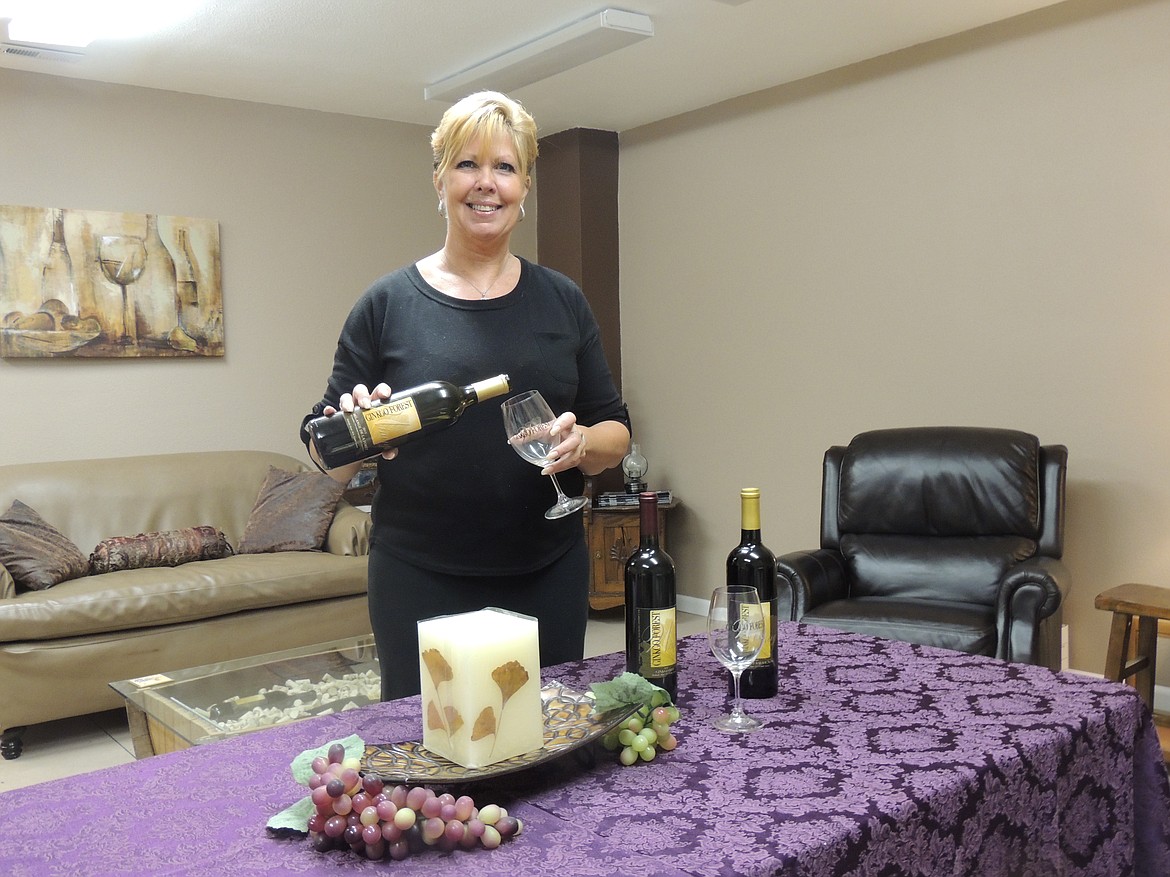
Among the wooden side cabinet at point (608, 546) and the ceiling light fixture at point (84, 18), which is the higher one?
the ceiling light fixture at point (84, 18)

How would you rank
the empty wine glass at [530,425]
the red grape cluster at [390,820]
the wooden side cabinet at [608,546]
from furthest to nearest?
the wooden side cabinet at [608,546], the empty wine glass at [530,425], the red grape cluster at [390,820]

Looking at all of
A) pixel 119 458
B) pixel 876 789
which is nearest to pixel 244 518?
pixel 119 458

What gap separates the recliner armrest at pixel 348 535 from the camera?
4.54m

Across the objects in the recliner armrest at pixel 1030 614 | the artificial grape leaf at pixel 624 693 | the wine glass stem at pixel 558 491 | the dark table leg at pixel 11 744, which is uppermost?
the wine glass stem at pixel 558 491

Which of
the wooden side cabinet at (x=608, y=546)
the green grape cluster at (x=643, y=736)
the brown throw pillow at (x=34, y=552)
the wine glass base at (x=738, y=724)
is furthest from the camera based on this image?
the wooden side cabinet at (x=608, y=546)

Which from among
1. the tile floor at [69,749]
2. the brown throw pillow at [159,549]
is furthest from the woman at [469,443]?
the brown throw pillow at [159,549]

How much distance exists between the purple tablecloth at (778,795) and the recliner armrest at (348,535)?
3073 mm

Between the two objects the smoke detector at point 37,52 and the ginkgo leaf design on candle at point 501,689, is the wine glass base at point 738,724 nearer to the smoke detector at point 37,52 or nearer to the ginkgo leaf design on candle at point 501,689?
the ginkgo leaf design on candle at point 501,689

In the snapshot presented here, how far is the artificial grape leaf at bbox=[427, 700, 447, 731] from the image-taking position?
3.85ft

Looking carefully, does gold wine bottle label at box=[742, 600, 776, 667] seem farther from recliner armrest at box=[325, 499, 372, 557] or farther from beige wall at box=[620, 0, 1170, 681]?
recliner armrest at box=[325, 499, 372, 557]

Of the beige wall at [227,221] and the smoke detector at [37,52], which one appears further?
the beige wall at [227,221]

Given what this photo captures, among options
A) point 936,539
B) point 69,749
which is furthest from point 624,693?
point 69,749

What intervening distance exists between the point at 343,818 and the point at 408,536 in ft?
2.49

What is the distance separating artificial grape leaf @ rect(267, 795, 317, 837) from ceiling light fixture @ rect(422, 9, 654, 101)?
11.2 feet
